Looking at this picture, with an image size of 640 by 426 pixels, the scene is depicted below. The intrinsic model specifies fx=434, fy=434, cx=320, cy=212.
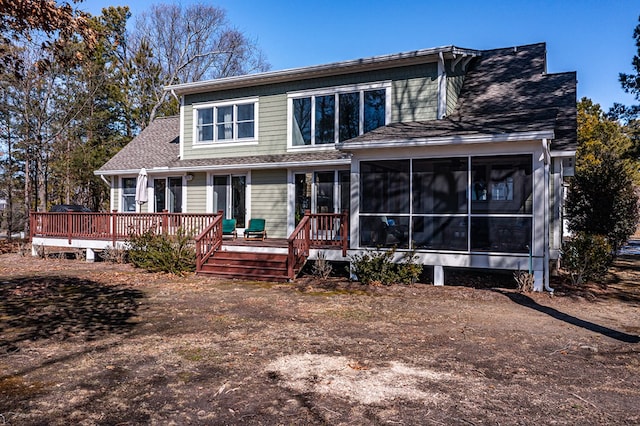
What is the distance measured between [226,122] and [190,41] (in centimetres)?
2066

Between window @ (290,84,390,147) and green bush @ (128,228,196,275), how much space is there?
4783 millimetres

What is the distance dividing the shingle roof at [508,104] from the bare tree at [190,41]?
76.4 feet

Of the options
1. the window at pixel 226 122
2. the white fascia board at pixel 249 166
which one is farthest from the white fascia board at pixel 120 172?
the window at pixel 226 122

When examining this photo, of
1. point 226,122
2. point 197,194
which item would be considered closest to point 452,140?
point 226,122

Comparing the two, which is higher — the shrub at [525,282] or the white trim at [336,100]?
the white trim at [336,100]

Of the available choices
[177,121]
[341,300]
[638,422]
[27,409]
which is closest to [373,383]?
[638,422]

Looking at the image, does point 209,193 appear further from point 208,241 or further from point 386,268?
point 386,268

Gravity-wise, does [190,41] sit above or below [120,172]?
above

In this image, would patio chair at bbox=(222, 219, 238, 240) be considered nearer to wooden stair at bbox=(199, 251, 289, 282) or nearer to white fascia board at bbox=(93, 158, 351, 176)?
white fascia board at bbox=(93, 158, 351, 176)

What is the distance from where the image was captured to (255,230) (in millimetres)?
13781

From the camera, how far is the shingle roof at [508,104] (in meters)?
9.81

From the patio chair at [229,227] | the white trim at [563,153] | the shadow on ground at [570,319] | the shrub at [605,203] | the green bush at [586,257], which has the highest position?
the white trim at [563,153]

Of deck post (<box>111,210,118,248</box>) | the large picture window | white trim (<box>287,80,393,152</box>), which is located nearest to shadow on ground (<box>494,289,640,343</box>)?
the large picture window

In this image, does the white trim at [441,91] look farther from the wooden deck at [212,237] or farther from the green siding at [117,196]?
the green siding at [117,196]
